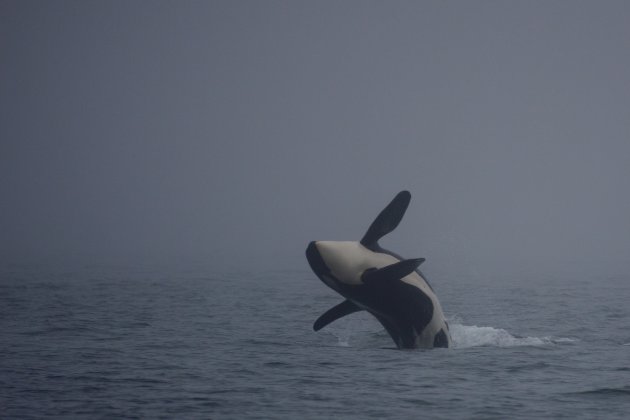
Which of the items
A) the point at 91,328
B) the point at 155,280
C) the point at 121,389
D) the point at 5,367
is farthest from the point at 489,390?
the point at 155,280

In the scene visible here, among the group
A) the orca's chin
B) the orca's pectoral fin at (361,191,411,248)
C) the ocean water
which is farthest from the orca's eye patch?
the ocean water

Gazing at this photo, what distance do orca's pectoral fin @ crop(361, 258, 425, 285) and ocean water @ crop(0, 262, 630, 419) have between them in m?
1.79

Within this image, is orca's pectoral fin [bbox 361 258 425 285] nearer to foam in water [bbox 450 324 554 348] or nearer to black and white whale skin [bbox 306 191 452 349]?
black and white whale skin [bbox 306 191 452 349]

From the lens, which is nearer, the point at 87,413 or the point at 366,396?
the point at 87,413

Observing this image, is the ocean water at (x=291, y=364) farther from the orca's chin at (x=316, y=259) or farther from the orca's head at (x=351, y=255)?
the orca's chin at (x=316, y=259)

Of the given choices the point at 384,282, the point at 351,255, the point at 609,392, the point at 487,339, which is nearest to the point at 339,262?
the point at 351,255

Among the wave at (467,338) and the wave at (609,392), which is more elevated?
the wave at (609,392)

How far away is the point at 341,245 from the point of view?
821 inches

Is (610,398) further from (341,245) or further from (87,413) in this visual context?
(87,413)

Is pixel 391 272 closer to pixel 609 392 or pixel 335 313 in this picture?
pixel 335 313

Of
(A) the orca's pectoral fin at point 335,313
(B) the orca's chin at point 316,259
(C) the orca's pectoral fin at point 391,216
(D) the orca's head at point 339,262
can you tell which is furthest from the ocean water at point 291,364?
(C) the orca's pectoral fin at point 391,216

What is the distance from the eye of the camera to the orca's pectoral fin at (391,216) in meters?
20.3

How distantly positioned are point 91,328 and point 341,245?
35.1 ft

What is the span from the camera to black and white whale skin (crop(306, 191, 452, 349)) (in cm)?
2050
